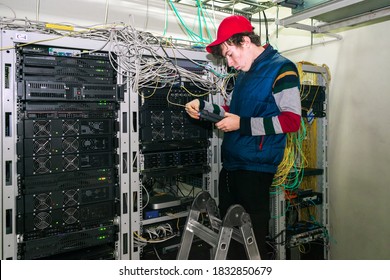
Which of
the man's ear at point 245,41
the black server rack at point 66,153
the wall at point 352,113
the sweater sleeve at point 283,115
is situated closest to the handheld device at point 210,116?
the sweater sleeve at point 283,115

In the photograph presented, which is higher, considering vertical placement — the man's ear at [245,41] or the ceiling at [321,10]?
the ceiling at [321,10]

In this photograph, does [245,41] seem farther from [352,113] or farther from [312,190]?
[312,190]

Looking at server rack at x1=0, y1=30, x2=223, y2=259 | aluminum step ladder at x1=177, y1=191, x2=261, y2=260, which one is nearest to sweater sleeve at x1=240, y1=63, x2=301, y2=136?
aluminum step ladder at x1=177, y1=191, x2=261, y2=260

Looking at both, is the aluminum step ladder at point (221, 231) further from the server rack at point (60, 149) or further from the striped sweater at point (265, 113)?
the server rack at point (60, 149)

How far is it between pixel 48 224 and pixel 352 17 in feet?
7.91

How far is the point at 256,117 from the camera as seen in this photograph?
1441 mm

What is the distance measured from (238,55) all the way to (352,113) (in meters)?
1.31

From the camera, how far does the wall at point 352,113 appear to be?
85.0 inches

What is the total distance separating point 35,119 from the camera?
4.87 feet

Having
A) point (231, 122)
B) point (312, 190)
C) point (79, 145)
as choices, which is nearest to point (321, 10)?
point (231, 122)

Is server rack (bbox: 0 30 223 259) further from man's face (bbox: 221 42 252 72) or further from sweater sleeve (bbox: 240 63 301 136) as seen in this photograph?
sweater sleeve (bbox: 240 63 301 136)

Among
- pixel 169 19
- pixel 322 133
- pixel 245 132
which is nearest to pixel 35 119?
pixel 245 132

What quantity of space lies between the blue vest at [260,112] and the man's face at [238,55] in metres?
0.04

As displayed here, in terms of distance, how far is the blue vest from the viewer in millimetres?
1458
